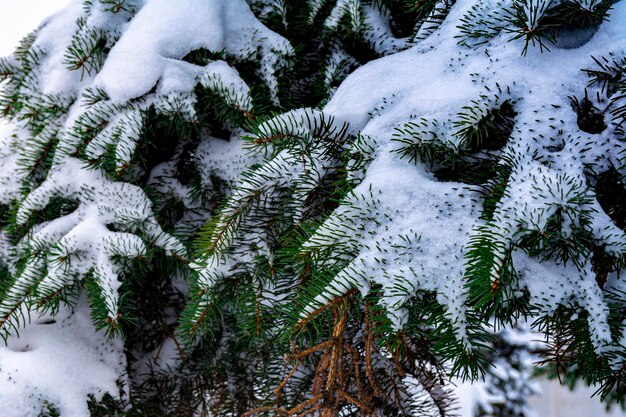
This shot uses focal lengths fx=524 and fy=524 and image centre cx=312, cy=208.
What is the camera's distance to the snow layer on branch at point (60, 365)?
1.50 m

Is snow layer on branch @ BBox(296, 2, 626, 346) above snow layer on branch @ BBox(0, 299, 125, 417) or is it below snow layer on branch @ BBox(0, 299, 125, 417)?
above

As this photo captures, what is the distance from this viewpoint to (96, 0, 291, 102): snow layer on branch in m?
1.61

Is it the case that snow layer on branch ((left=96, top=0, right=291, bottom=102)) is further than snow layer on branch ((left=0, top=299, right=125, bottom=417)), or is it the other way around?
snow layer on branch ((left=96, top=0, right=291, bottom=102))

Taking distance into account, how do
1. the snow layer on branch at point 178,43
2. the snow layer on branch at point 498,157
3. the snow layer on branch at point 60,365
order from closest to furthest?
1. the snow layer on branch at point 498,157
2. the snow layer on branch at point 60,365
3. the snow layer on branch at point 178,43

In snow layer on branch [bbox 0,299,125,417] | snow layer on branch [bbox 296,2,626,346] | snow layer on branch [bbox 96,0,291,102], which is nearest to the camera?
snow layer on branch [bbox 296,2,626,346]

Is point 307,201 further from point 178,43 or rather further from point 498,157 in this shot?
point 178,43

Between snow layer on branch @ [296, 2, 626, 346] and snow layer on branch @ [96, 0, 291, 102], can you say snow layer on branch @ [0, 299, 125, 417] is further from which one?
snow layer on branch @ [296, 2, 626, 346]

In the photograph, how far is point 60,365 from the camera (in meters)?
1.59

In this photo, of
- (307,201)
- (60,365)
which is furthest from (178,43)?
(60,365)

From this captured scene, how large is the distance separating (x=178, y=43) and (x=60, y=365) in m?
1.06

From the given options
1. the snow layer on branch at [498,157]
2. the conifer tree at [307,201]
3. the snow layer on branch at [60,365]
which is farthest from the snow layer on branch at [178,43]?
the snow layer on branch at [60,365]

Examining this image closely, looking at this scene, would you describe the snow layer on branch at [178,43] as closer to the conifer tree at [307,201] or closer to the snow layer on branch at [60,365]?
the conifer tree at [307,201]

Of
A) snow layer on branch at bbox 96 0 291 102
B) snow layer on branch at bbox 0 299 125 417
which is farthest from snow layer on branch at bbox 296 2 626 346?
snow layer on branch at bbox 0 299 125 417

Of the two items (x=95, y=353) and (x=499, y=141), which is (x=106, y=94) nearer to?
(x=95, y=353)
